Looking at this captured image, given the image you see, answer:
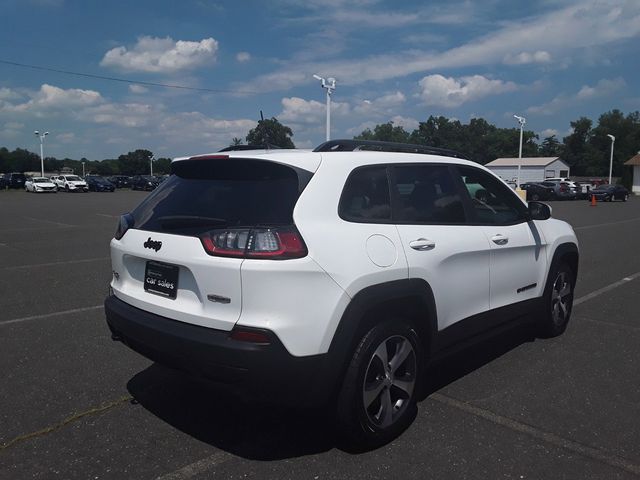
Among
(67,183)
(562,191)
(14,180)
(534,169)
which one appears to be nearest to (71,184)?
(67,183)

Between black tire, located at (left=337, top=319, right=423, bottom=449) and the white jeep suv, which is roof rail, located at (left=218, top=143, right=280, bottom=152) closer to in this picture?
the white jeep suv

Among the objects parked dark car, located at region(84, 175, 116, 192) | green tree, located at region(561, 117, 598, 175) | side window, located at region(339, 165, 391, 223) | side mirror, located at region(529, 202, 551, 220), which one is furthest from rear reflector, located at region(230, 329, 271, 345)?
green tree, located at region(561, 117, 598, 175)

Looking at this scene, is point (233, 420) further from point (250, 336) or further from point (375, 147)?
point (375, 147)

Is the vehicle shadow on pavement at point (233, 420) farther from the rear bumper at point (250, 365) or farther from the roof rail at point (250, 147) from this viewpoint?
the roof rail at point (250, 147)

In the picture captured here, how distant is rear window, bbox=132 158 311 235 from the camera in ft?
9.88

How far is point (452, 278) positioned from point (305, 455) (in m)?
1.51

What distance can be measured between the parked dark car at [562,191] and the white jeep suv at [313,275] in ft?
137

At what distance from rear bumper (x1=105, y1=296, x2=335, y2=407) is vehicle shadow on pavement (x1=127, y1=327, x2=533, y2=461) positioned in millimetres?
183

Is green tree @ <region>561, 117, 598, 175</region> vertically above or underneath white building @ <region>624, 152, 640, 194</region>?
above

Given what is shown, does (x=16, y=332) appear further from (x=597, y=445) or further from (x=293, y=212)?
(x=597, y=445)

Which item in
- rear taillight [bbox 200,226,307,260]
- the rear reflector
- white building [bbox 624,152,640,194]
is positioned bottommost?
the rear reflector

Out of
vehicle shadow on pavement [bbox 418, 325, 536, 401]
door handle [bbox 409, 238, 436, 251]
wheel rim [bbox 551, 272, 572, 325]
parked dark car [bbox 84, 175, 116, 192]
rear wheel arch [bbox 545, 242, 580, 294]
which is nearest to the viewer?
door handle [bbox 409, 238, 436, 251]

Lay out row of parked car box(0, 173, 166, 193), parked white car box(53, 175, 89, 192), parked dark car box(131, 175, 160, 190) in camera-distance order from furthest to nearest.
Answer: parked dark car box(131, 175, 160, 190)
parked white car box(53, 175, 89, 192)
row of parked car box(0, 173, 166, 193)

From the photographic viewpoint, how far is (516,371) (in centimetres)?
446
